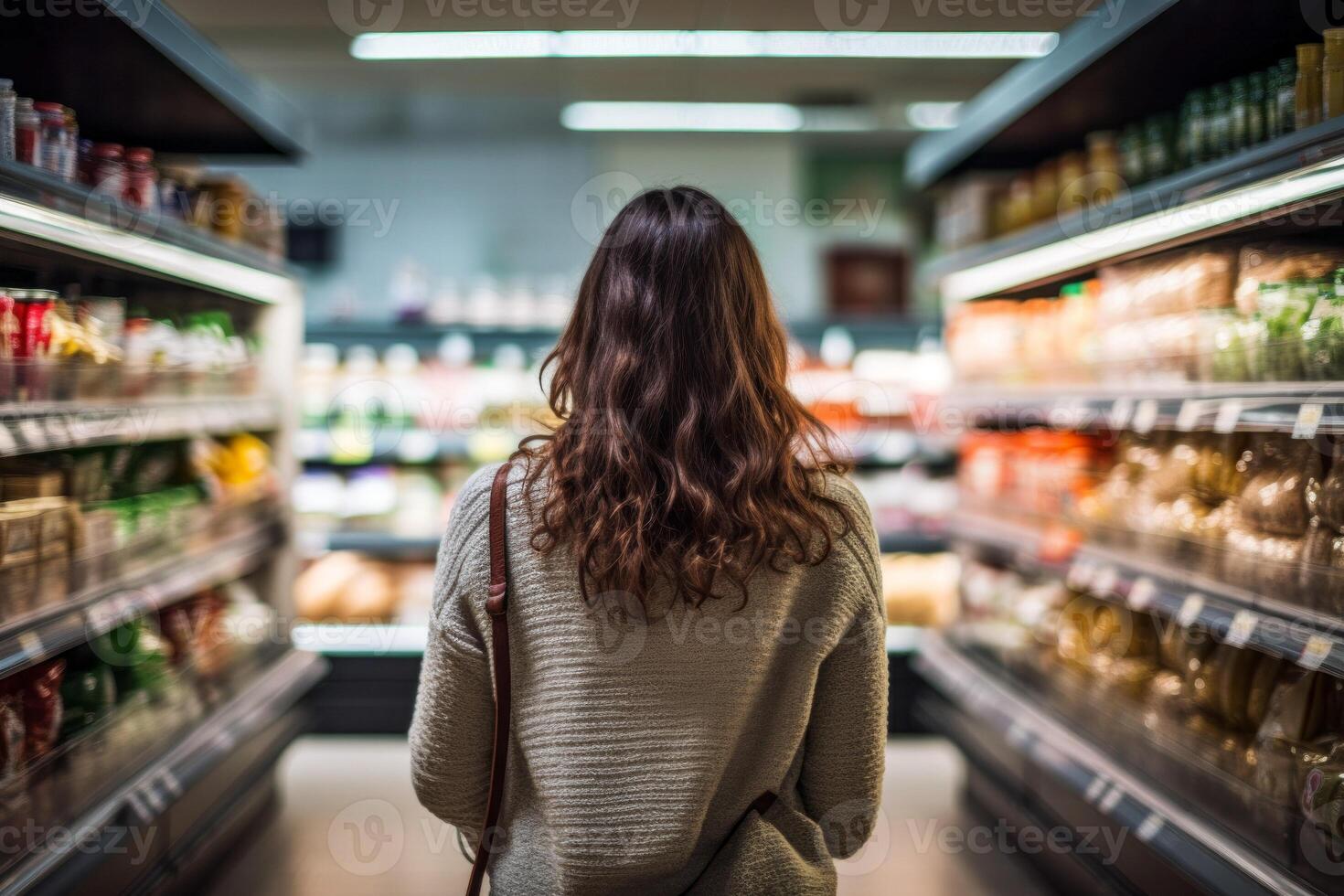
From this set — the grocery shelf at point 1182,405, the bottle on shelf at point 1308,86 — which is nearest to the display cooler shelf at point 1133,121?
the bottle on shelf at point 1308,86

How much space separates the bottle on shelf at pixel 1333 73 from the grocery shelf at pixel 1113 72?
0.77 feet

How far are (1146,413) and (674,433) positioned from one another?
171cm

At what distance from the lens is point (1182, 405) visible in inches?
94.2

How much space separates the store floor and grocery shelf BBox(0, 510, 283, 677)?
2.82 ft

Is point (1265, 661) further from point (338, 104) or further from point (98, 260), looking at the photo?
point (338, 104)

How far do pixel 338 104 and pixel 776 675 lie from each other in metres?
4.57

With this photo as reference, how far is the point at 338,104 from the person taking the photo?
199 inches

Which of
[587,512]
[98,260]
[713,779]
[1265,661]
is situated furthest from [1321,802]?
[98,260]

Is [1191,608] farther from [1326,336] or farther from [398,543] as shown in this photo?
[398,543]

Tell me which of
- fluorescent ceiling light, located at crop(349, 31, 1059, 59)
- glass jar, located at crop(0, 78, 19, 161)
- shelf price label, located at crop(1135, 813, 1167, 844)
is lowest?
shelf price label, located at crop(1135, 813, 1167, 844)

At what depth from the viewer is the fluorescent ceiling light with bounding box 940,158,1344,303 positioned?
193 cm

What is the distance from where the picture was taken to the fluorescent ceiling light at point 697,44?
3955 mm

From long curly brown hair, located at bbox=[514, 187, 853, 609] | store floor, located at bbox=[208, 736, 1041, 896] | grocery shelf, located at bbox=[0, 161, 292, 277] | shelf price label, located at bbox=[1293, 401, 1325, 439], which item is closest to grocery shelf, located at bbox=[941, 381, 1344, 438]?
shelf price label, located at bbox=[1293, 401, 1325, 439]

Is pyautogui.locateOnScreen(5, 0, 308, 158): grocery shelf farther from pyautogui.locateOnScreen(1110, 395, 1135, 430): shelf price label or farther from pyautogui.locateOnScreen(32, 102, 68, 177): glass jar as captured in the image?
pyautogui.locateOnScreen(1110, 395, 1135, 430): shelf price label
